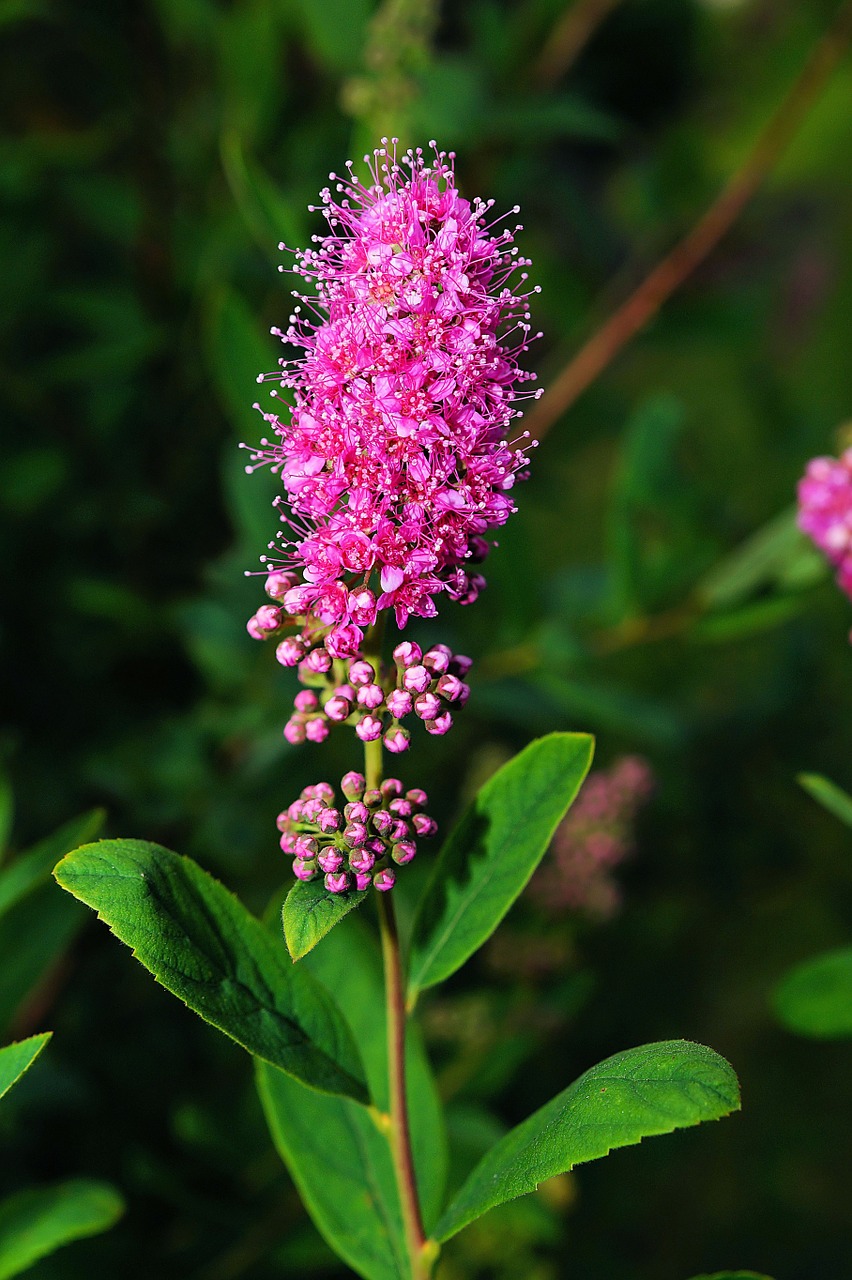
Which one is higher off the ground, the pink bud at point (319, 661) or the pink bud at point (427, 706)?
the pink bud at point (319, 661)

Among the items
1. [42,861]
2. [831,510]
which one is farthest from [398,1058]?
[831,510]

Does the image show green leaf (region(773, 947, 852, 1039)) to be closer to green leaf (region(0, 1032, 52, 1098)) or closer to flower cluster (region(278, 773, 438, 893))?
flower cluster (region(278, 773, 438, 893))

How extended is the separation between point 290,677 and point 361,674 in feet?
2.48

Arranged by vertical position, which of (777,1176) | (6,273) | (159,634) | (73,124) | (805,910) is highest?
(73,124)

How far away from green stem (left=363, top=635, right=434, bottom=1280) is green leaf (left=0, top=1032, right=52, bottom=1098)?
30 cm

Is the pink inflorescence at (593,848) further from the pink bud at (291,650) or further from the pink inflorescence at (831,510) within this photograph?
the pink bud at (291,650)

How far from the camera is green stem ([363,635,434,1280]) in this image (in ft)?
3.41

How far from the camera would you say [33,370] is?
7.50 ft

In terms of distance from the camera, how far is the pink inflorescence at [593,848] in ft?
7.32

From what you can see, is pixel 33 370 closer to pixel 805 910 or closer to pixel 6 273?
pixel 6 273

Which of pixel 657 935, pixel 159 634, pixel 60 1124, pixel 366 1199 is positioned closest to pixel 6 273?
pixel 159 634

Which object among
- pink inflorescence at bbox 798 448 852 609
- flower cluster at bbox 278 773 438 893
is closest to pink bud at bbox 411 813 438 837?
flower cluster at bbox 278 773 438 893

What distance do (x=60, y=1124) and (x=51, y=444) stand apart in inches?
50.6

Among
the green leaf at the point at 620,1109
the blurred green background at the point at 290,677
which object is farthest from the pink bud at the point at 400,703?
the blurred green background at the point at 290,677
